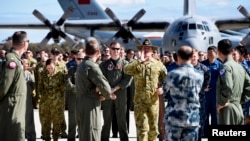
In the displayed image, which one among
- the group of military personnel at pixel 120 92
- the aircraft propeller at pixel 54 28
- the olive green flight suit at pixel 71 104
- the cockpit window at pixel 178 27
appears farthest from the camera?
the aircraft propeller at pixel 54 28

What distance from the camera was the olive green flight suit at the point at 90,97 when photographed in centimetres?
726

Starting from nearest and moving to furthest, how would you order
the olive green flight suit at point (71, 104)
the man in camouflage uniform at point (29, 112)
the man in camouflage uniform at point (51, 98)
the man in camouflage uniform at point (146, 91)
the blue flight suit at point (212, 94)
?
1. the man in camouflage uniform at point (146, 91)
2. the man in camouflage uniform at point (51, 98)
3. the olive green flight suit at point (71, 104)
4. the man in camouflage uniform at point (29, 112)
5. the blue flight suit at point (212, 94)

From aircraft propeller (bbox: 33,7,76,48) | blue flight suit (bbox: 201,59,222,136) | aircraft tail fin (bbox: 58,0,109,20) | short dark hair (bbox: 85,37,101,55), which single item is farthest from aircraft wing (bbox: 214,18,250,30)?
short dark hair (bbox: 85,37,101,55)

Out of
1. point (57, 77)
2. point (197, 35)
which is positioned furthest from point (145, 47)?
point (197, 35)

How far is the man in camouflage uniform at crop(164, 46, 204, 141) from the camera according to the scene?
21.0 feet

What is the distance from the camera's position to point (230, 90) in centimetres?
722

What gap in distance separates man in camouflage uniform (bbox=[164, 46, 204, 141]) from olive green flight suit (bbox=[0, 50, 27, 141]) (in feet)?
6.52

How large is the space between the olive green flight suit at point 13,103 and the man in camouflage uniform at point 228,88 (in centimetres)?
281

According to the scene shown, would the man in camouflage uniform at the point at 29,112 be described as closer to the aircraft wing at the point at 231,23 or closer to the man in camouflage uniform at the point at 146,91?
the man in camouflage uniform at the point at 146,91

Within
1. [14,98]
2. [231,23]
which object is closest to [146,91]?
[14,98]

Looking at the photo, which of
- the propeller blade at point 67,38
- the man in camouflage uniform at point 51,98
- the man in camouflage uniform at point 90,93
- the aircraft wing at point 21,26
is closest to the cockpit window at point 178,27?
the propeller blade at point 67,38

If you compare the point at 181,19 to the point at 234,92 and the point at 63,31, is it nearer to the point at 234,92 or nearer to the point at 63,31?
the point at 63,31

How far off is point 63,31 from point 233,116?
72.7 ft

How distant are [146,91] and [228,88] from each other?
1.86 m
